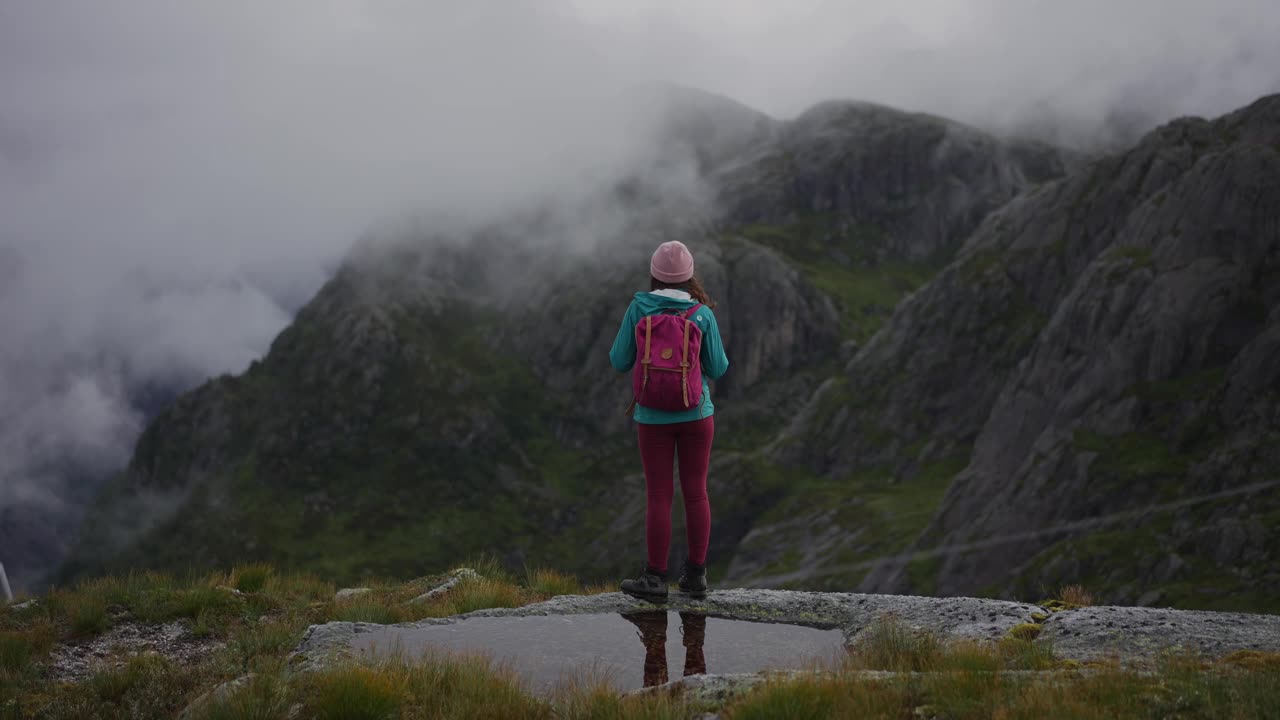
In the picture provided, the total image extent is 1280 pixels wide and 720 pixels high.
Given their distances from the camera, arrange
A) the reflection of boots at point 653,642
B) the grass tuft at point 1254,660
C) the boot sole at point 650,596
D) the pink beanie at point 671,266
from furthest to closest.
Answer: the boot sole at point 650,596 < the pink beanie at point 671,266 < the reflection of boots at point 653,642 < the grass tuft at point 1254,660

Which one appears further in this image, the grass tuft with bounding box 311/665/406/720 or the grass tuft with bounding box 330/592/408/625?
the grass tuft with bounding box 330/592/408/625

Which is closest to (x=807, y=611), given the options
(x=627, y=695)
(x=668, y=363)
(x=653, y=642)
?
(x=653, y=642)

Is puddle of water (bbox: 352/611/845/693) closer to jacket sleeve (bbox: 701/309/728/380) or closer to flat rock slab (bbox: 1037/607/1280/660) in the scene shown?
flat rock slab (bbox: 1037/607/1280/660)

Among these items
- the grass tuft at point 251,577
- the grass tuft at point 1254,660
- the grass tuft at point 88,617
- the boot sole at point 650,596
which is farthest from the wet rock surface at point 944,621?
the grass tuft at point 251,577

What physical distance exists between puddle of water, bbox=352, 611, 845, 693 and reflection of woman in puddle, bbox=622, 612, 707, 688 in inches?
0.4

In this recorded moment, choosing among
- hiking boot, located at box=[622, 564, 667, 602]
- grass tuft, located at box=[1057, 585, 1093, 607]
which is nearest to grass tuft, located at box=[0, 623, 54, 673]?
hiking boot, located at box=[622, 564, 667, 602]

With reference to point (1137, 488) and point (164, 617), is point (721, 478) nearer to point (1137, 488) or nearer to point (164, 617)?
point (1137, 488)

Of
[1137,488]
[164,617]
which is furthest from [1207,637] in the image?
[1137,488]

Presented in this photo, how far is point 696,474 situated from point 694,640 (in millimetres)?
2165

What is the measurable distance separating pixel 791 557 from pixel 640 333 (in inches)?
A: 5550

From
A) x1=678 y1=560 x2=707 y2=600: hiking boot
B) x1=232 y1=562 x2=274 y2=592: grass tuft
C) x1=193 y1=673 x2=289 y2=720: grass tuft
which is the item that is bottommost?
x1=193 y1=673 x2=289 y2=720: grass tuft

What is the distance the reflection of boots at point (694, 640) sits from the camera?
975 cm

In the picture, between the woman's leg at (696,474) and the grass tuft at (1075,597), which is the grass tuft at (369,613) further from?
the grass tuft at (1075,597)

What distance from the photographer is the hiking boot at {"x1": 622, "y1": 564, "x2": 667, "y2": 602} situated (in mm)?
12570
